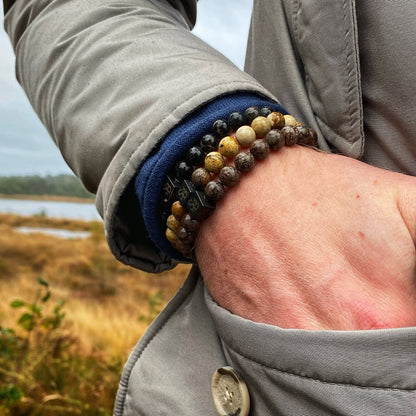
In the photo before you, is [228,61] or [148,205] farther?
[228,61]

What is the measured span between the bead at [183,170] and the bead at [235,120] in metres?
0.11

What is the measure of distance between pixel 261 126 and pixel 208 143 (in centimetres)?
10

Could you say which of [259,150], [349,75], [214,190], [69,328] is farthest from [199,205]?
[69,328]

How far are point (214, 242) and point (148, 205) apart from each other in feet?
0.51

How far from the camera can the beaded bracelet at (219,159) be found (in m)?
0.84

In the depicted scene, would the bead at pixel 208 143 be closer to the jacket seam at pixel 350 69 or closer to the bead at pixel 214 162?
the bead at pixel 214 162

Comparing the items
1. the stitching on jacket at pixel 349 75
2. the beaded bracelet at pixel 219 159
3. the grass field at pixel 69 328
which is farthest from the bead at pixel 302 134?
the grass field at pixel 69 328

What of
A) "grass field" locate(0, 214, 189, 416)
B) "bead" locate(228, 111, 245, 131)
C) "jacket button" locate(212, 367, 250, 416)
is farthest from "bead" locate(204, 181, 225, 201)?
"grass field" locate(0, 214, 189, 416)

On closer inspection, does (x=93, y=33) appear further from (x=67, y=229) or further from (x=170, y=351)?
(x=67, y=229)

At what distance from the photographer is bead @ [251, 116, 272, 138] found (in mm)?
860

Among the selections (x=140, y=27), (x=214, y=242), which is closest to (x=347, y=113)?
(x=214, y=242)

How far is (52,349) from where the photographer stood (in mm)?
3299

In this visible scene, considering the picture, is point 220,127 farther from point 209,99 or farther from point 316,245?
point 316,245

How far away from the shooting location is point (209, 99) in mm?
876
